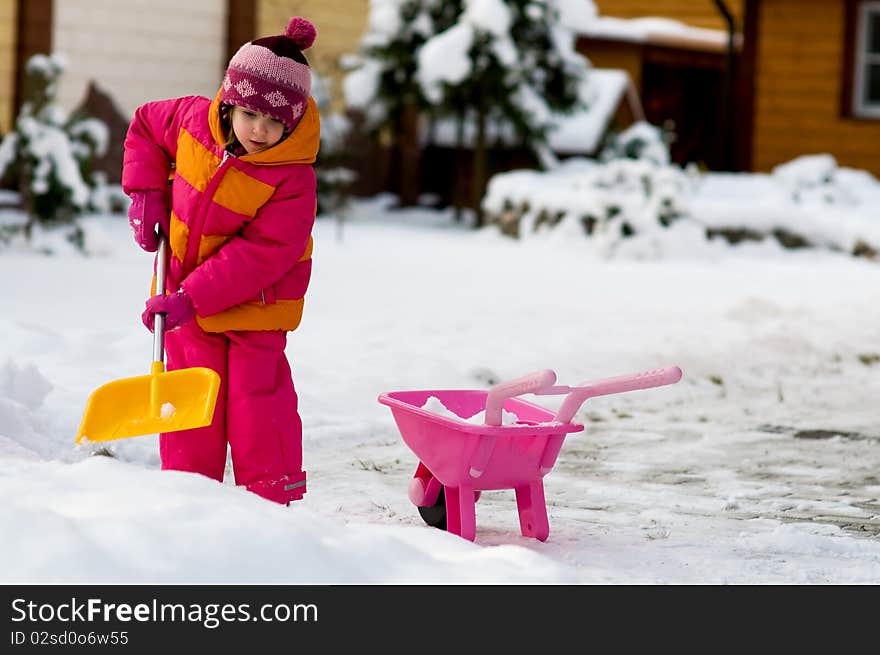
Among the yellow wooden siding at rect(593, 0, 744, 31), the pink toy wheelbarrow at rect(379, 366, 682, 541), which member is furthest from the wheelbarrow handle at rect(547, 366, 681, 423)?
the yellow wooden siding at rect(593, 0, 744, 31)

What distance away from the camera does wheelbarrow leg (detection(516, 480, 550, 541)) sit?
3.85m

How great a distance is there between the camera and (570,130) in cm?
1645

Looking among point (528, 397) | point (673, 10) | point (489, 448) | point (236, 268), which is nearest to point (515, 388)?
point (489, 448)

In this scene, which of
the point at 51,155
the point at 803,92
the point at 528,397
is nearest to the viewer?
the point at 528,397

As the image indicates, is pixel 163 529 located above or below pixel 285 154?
below

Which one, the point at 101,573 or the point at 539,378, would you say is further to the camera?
the point at 539,378

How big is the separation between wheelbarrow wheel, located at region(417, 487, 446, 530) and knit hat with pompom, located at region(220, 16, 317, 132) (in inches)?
39.7

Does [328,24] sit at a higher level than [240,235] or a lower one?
higher

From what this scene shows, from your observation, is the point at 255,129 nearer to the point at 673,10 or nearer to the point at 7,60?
the point at 7,60

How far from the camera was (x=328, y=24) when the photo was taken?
1678 cm

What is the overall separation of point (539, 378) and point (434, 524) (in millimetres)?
708

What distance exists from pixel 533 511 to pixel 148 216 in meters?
1.21

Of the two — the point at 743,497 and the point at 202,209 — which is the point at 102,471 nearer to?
the point at 202,209

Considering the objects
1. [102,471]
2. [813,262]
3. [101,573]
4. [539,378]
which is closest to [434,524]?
[539,378]
